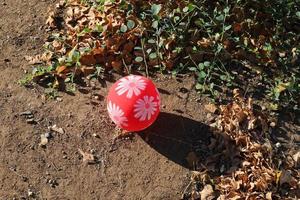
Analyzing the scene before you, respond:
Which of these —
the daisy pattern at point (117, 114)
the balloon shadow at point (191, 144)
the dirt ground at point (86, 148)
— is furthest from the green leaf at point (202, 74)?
the daisy pattern at point (117, 114)

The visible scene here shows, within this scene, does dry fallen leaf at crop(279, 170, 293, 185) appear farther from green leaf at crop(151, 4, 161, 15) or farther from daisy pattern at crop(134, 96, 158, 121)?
green leaf at crop(151, 4, 161, 15)

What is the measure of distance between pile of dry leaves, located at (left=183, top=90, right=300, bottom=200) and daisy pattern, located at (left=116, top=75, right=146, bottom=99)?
2.40 ft

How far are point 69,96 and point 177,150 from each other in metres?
0.98

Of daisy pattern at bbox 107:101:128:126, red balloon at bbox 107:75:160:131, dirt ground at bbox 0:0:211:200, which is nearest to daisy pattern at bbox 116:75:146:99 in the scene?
red balloon at bbox 107:75:160:131

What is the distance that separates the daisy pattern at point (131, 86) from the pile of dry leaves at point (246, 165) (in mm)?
731

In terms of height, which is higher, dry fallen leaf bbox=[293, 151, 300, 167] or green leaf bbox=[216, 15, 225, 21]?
green leaf bbox=[216, 15, 225, 21]

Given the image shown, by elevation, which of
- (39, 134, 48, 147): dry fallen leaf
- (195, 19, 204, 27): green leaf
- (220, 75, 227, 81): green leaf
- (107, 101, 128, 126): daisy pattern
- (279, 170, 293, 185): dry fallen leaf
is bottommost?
(39, 134, 48, 147): dry fallen leaf

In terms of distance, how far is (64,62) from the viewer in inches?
187

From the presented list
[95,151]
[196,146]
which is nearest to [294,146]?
[196,146]

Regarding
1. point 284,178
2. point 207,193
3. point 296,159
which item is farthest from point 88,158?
point 296,159

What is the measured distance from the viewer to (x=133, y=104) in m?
4.01

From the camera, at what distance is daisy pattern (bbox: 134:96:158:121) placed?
13.2 ft

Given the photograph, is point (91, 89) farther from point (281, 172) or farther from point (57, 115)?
point (281, 172)

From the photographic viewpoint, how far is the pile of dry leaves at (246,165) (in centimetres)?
414
